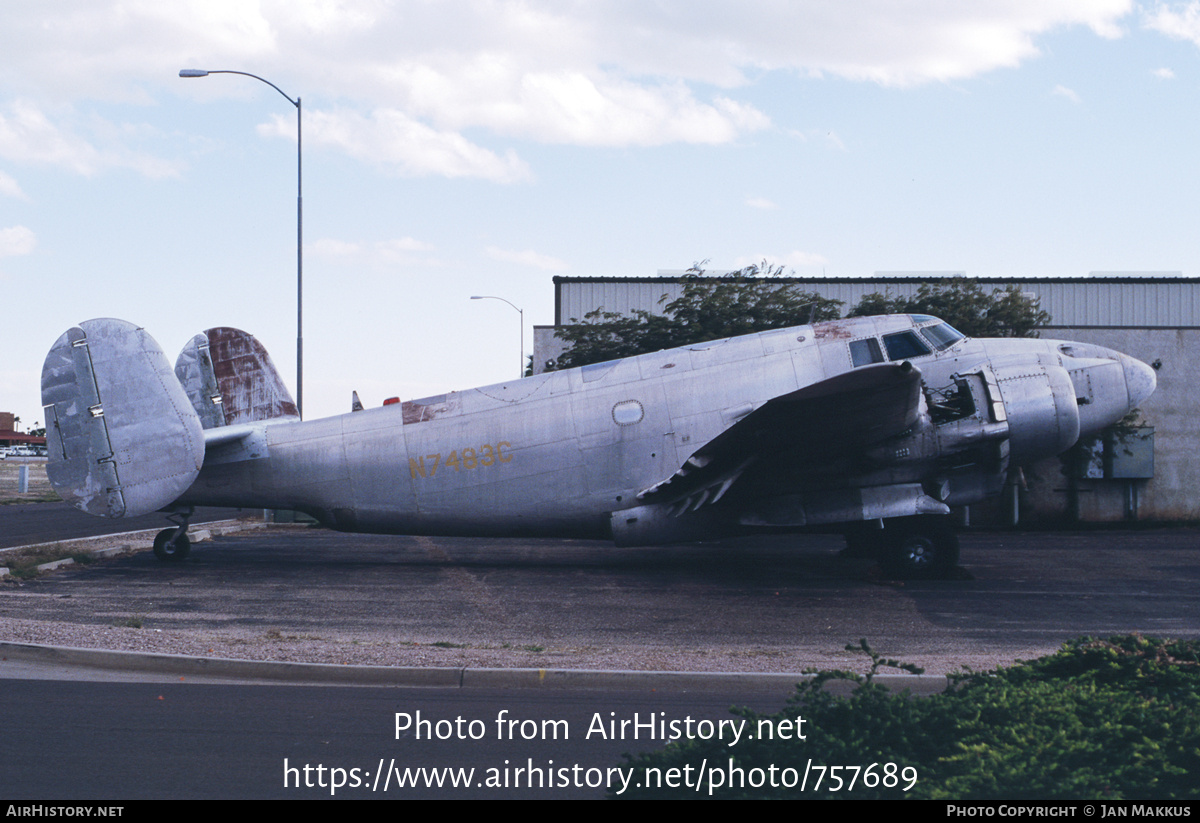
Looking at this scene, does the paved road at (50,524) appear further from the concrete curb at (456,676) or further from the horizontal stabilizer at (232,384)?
the concrete curb at (456,676)

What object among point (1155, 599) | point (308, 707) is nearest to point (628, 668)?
point (308, 707)

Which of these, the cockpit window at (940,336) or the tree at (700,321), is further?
the tree at (700,321)

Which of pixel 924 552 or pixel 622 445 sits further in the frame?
pixel 622 445

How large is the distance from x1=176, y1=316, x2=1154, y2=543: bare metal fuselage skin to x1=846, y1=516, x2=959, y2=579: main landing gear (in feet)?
1.85

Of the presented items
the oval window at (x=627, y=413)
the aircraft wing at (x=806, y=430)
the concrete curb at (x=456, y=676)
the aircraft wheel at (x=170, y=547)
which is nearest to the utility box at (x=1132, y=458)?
the aircraft wing at (x=806, y=430)

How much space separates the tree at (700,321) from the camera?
23141mm

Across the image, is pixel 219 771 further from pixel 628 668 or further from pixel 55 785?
pixel 628 668

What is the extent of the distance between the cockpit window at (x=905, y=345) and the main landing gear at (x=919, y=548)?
Answer: 2638 millimetres

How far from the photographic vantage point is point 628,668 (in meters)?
7.93

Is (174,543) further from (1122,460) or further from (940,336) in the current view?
(1122,460)

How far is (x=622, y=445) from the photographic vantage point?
1512 cm

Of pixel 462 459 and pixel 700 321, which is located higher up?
pixel 700 321

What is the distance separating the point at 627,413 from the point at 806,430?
10.1 ft

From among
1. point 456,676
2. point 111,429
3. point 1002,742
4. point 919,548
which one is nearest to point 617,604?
point 456,676
